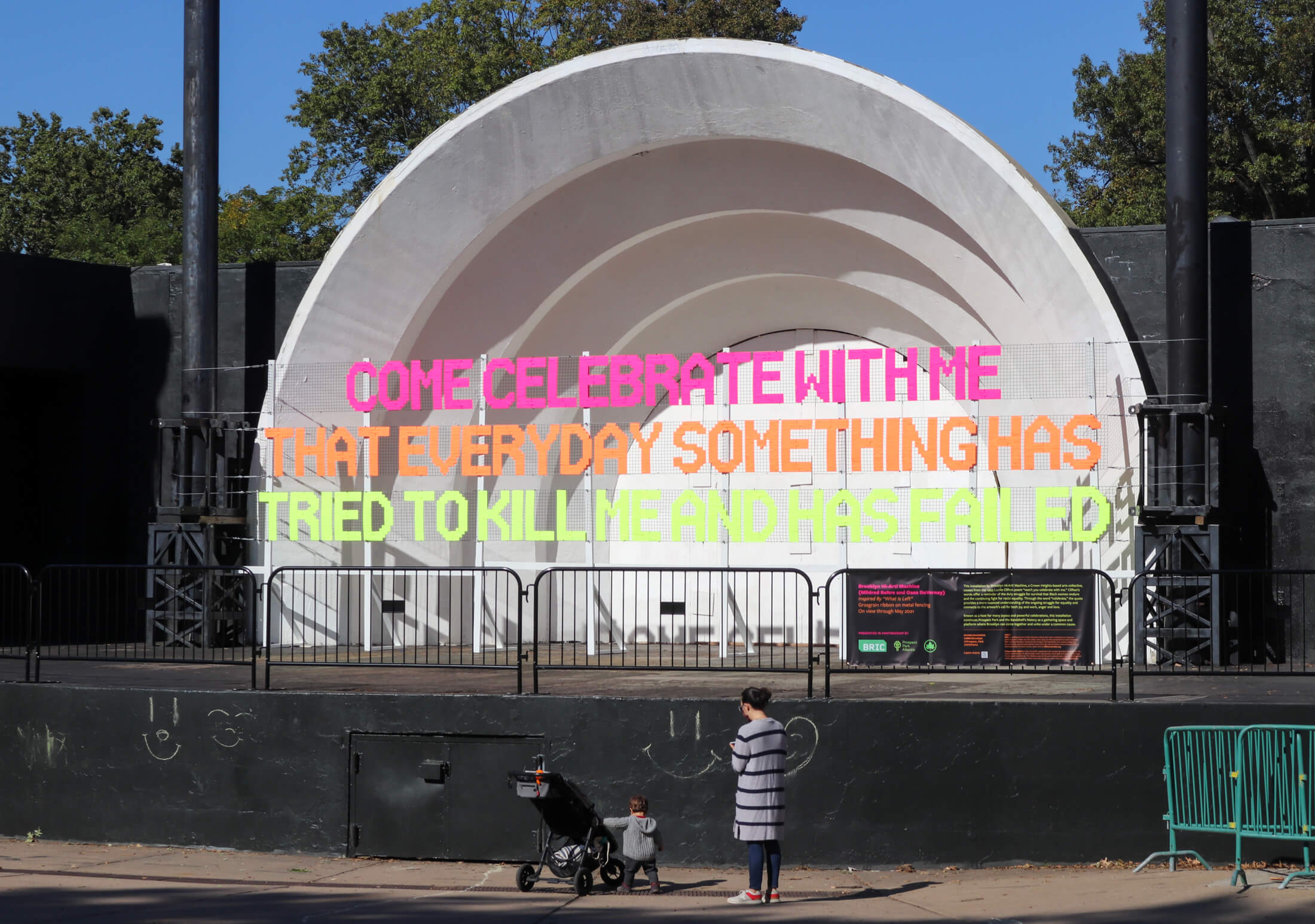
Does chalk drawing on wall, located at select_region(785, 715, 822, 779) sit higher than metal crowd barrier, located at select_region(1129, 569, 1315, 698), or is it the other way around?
metal crowd barrier, located at select_region(1129, 569, 1315, 698)

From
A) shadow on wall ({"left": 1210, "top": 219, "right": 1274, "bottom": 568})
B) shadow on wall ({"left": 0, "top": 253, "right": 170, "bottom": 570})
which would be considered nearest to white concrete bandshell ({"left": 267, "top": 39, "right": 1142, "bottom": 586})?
shadow on wall ({"left": 1210, "top": 219, "right": 1274, "bottom": 568})

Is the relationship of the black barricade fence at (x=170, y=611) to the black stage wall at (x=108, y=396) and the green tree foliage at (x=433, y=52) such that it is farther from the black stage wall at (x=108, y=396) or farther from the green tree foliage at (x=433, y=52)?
the green tree foliage at (x=433, y=52)

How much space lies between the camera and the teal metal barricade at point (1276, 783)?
10594 mm

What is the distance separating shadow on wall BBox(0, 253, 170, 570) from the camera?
21.1 meters

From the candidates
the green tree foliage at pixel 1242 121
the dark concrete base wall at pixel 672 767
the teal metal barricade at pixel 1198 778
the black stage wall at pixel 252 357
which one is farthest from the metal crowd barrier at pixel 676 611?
the green tree foliage at pixel 1242 121

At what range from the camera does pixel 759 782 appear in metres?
9.78

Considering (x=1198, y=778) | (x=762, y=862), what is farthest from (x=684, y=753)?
(x=1198, y=778)

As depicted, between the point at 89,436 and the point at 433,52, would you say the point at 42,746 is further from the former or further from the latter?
the point at 433,52

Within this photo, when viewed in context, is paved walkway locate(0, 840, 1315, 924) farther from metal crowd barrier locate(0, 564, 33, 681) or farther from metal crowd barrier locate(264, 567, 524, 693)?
metal crowd barrier locate(0, 564, 33, 681)

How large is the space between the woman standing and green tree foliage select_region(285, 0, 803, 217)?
109ft

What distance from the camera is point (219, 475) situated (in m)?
19.5

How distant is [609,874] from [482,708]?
208 cm

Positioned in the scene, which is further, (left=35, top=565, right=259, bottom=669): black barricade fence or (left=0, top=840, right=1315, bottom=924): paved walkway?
(left=35, top=565, right=259, bottom=669): black barricade fence

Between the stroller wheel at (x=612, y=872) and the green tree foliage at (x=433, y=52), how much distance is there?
32.5m
